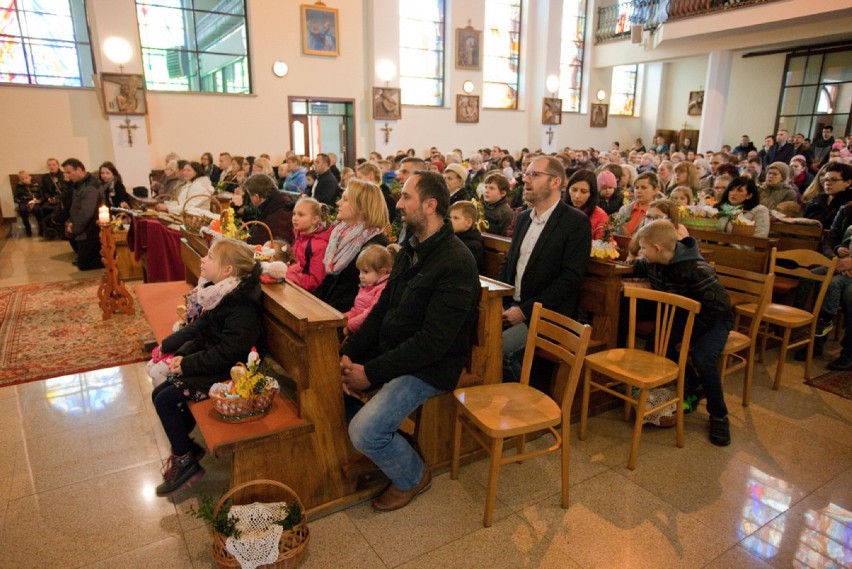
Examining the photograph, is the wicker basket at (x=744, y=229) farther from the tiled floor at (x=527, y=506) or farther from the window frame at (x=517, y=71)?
the window frame at (x=517, y=71)

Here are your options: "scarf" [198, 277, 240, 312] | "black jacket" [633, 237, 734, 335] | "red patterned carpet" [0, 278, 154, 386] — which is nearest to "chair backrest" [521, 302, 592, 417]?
"black jacket" [633, 237, 734, 335]

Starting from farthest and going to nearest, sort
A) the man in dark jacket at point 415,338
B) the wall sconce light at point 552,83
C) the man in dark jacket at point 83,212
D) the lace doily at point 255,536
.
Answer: the wall sconce light at point 552,83
the man in dark jacket at point 83,212
the man in dark jacket at point 415,338
the lace doily at point 255,536

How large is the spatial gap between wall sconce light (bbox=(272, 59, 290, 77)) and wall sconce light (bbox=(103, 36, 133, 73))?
281 centimetres

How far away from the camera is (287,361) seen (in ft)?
8.17

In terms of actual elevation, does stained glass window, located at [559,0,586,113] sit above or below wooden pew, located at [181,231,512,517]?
above

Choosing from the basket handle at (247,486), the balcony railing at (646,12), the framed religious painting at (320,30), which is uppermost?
the balcony railing at (646,12)

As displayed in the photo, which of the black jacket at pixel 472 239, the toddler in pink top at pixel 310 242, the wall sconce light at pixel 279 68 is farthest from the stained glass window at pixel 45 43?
the black jacket at pixel 472 239

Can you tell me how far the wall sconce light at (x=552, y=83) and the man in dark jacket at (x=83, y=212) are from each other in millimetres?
12122

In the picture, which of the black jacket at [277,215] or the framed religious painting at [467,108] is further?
the framed religious painting at [467,108]

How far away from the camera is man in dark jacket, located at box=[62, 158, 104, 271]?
688 centimetres

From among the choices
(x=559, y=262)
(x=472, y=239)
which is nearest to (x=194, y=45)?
(x=472, y=239)

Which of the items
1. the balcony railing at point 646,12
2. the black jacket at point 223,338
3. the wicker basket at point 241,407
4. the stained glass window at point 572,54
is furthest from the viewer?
the stained glass window at point 572,54

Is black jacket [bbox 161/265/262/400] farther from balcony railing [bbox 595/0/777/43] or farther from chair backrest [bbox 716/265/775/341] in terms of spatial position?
balcony railing [bbox 595/0/777/43]

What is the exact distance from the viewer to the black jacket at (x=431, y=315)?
7.56ft
